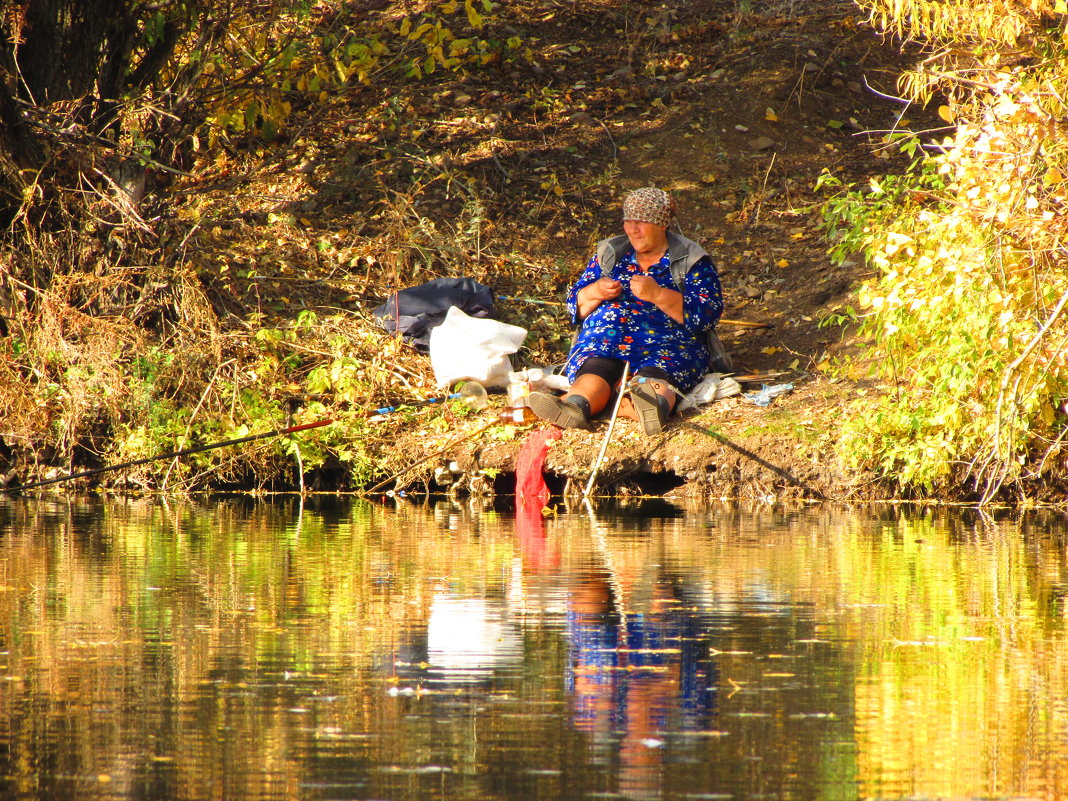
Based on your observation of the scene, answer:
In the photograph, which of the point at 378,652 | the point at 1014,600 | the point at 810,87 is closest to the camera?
the point at 378,652

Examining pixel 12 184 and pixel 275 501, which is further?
pixel 12 184

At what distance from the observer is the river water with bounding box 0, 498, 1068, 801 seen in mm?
2922

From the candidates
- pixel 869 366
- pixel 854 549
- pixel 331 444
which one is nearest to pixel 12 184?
pixel 331 444

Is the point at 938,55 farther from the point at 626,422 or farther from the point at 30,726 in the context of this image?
the point at 30,726

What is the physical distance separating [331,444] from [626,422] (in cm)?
201

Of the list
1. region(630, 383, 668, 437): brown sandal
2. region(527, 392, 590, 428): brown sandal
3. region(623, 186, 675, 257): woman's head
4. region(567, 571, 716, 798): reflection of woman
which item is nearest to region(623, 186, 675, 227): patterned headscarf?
region(623, 186, 675, 257): woman's head

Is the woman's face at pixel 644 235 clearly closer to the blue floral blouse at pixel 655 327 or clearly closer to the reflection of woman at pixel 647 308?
the reflection of woman at pixel 647 308

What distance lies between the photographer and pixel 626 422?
9.06 meters

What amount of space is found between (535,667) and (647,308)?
5557 millimetres

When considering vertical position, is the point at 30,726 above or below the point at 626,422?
below

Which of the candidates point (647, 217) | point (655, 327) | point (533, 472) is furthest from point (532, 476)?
point (647, 217)

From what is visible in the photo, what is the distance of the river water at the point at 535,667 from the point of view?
2.92m

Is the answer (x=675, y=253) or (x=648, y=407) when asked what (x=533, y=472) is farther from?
(x=675, y=253)

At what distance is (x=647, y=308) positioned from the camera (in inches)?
362
